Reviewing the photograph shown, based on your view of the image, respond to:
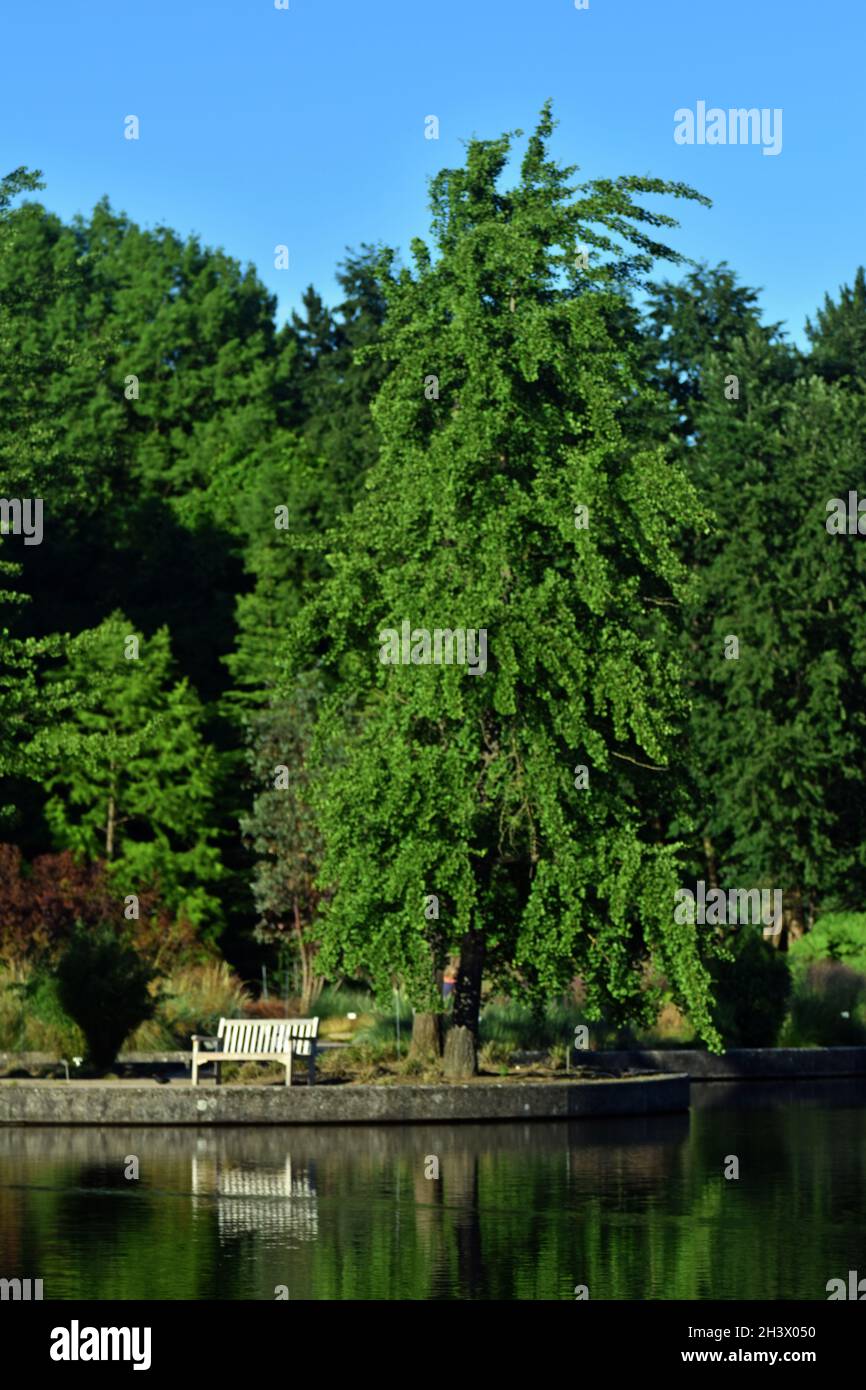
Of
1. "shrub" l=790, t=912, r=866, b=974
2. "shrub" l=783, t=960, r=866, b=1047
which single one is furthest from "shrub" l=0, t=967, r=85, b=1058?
"shrub" l=790, t=912, r=866, b=974

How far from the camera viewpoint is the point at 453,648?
26891mm

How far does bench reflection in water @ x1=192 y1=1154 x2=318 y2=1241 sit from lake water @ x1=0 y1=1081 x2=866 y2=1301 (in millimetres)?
30

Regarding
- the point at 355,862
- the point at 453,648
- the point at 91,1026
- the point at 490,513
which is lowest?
the point at 91,1026

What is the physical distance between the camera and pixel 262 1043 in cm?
2728

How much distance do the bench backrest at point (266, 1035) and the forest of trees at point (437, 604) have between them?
899 mm

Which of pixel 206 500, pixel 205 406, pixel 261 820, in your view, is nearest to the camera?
pixel 261 820

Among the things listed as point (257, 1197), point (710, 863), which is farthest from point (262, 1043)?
point (710, 863)

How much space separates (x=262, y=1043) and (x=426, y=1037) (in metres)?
2.47

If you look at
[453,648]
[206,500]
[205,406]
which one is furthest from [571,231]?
[205,406]

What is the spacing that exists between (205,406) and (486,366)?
50044 millimetres

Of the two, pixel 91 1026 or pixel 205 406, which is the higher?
pixel 205 406

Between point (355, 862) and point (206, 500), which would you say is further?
point (206, 500)

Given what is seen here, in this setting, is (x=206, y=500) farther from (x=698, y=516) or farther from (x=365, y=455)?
(x=698, y=516)

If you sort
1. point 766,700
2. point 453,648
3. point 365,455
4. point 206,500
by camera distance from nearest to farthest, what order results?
point 453,648, point 766,700, point 365,455, point 206,500
